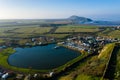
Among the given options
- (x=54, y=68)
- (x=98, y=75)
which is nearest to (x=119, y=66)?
(x=98, y=75)

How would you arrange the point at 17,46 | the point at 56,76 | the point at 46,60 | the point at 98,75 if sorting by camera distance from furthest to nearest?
the point at 17,46 < the point at 46,60 < the point at 56,76 < the point at 98,75

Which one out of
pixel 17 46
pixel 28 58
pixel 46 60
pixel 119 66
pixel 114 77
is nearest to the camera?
pixel 114 77

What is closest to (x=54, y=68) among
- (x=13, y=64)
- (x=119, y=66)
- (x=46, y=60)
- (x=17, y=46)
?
(x=46, y=60)

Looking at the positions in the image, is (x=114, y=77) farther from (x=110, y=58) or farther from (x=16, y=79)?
(x=16, y=79)

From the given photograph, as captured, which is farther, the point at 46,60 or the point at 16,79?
the point at 46,60

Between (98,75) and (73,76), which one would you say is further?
(73,76)

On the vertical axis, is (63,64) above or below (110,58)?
below

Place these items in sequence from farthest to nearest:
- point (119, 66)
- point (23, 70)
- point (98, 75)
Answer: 1. point (23, 70)
2. point (119, 66)
3. point (98, 75)

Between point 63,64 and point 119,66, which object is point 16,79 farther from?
point 119,66

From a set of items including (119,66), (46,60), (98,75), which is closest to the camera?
(98,75)
